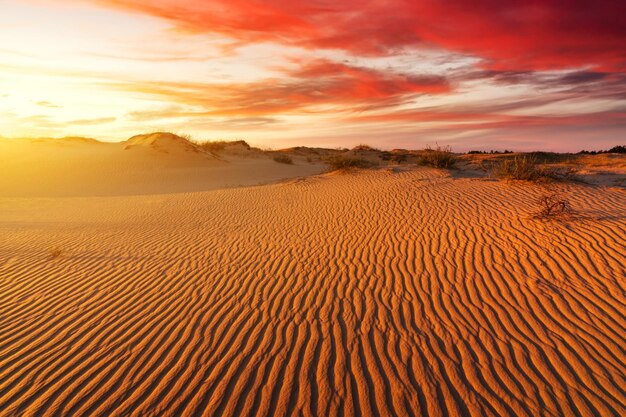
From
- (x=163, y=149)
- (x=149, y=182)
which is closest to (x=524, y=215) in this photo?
(x=149, y=182)

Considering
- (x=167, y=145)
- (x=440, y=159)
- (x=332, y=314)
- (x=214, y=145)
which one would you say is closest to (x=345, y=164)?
(x=440, y=159)

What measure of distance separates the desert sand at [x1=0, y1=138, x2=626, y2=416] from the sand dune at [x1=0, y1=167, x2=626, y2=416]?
2 cm

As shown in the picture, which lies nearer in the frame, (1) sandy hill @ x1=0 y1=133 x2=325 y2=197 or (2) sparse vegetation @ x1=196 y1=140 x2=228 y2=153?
(1) sandy hill @ x1=0 y1=133 x2=325 y2=197

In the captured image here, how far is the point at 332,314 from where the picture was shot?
4.88 metres

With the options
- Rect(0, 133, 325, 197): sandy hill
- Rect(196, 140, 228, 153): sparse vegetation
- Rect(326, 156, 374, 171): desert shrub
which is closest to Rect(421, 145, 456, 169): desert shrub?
Rect(326, 156, 374, 171): desert shrub

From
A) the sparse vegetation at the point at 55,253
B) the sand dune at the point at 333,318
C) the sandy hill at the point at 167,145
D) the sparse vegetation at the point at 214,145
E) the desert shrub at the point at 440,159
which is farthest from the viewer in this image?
the sparse vegetation at the point at 214,145

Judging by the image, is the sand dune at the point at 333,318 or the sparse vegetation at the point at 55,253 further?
the sparse vegetation at the point at 55,253

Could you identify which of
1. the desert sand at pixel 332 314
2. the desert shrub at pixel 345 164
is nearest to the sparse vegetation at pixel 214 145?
the desert shrub at pixel 345 164

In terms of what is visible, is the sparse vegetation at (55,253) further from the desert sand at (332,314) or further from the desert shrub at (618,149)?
the desert shrub at (618,149)

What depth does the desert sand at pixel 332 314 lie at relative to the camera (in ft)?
11.4

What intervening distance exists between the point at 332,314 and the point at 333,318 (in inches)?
4.1

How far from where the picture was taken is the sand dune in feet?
11.4

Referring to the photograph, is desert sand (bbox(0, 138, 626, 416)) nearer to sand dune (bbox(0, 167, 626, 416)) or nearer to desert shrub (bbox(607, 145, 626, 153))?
sand dune (bbox(0, 167, 626, 416))

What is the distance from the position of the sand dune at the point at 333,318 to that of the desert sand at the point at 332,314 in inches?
0.9
